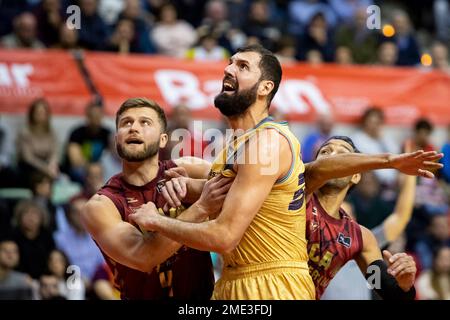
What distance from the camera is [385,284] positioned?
6.80 m

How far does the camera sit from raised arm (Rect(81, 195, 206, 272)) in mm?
6051

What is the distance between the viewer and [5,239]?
10547mm

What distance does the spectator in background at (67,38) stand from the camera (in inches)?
497

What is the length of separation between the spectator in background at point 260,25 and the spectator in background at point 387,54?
1735mm

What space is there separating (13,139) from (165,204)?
6070 mm

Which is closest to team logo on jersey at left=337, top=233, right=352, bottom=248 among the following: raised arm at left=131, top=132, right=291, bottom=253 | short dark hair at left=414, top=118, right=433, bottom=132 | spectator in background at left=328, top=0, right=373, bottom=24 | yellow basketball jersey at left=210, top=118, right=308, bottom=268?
yellow basketball jersey at left=210, top=118, right=308, bottom=268

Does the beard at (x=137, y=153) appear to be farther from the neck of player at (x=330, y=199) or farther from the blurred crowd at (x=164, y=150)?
the blurred crowd at (x=164, y=150)

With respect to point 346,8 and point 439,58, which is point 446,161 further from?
point 346,8

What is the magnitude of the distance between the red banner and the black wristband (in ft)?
20.0

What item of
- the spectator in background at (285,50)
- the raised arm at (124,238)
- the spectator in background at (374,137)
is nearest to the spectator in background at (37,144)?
the spectator in background at (285,50)

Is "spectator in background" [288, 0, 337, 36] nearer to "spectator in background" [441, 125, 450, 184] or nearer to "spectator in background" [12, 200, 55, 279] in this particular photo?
"spectator in background" [441, 125, 450, 184]

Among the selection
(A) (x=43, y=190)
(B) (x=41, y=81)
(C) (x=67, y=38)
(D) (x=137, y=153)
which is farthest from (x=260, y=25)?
(D) (x=137, y=153)
